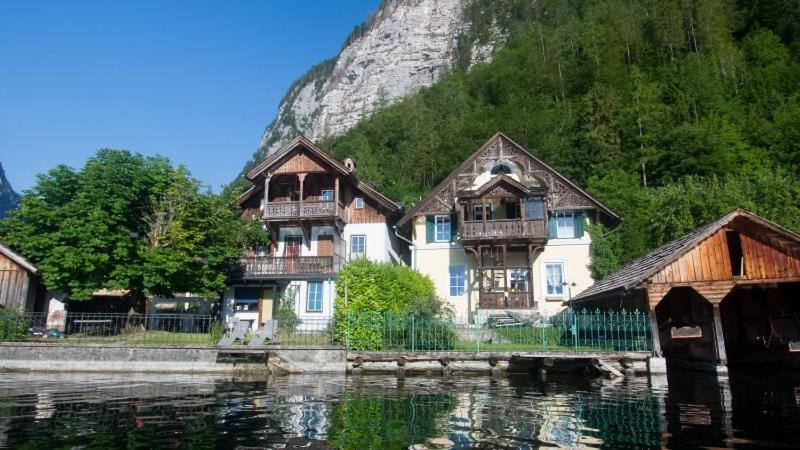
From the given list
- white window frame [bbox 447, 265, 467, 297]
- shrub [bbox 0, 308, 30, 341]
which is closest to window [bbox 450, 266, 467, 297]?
white window frame [bbox 447, 265, 467, 297]

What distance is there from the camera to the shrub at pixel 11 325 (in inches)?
802

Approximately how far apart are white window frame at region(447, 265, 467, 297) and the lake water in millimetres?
15214

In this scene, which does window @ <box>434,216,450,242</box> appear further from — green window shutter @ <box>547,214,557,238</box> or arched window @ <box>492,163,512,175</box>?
green window shutter @ <box>547,214,557,238</box>

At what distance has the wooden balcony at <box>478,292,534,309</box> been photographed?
2941cm

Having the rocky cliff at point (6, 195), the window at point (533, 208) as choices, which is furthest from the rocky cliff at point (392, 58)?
the window at point (533, 208)

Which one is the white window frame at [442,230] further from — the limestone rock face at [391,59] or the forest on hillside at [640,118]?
the limestone rock face at [391,59]

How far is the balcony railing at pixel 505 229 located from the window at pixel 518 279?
105 inches

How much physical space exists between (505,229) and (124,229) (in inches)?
808

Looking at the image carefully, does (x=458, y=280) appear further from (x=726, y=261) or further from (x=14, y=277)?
(x=14, y=277)

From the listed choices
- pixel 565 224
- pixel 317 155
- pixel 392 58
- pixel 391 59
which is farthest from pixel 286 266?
pixel 392 58

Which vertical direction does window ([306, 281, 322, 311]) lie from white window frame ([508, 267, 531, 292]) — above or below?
below

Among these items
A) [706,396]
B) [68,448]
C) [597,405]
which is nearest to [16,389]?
[68,448]

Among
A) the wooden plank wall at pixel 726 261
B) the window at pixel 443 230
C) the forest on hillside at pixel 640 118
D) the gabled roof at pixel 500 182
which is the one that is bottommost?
the wooden plank wall at pixel 726 261

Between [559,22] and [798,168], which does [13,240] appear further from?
[559,22]
